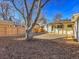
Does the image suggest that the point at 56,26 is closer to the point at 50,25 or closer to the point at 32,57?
the point at 50,25

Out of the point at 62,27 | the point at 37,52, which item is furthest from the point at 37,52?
the point at 62,27

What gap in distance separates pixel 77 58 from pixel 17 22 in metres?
51.3

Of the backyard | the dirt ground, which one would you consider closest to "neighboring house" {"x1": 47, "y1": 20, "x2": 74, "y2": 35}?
the backyard

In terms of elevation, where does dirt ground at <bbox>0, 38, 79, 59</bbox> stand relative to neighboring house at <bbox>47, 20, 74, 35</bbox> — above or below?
below

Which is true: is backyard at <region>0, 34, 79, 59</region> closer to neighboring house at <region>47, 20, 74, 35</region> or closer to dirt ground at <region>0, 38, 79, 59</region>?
dirt ground at <region>0, 38, 79, 59</region>

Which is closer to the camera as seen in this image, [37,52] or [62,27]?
[37,52]

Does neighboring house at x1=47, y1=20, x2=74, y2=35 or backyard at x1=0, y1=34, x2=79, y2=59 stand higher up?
neighboring house at x1=47, y1=20, x2=74, y2=35

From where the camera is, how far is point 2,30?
113 feet

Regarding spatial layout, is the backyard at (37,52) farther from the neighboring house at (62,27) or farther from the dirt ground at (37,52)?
the neighboring house at (62,27)

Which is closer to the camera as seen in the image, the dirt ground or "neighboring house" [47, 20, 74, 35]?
the dirt ground

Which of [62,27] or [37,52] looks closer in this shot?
[37,52]

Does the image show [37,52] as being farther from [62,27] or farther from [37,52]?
[62,27]

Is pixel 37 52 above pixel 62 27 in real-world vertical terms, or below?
→ below

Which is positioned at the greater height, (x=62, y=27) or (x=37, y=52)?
(x=62, y=27)
